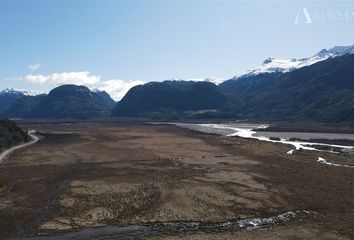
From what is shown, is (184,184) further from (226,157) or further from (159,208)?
(226,157)

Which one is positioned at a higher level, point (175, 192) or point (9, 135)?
point (9, 135)

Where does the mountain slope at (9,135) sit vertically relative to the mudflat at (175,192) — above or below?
above

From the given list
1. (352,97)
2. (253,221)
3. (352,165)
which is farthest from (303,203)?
(352,97)

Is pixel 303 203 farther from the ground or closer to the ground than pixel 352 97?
closer to the ground

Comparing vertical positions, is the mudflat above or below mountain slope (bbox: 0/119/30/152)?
below

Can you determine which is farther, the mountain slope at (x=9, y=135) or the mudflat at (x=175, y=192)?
the mountain slope at (x=9, y=135)

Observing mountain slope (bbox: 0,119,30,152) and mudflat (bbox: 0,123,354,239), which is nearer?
mudflat (bbox: 0,123,354,239)

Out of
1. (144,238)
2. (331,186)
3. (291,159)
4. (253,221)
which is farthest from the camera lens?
(291,159)

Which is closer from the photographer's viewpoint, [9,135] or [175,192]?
[175,192]
